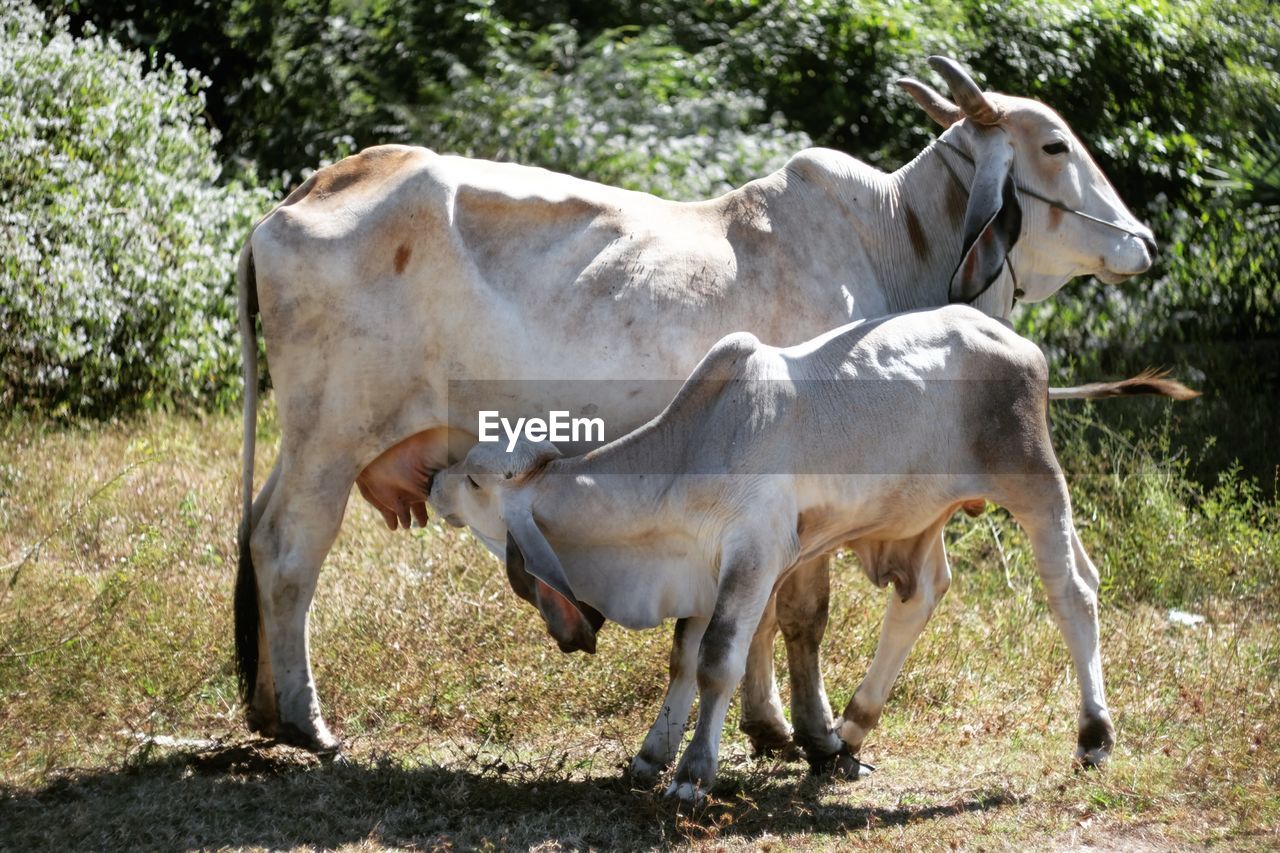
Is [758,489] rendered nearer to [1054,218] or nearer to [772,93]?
[1054,218]

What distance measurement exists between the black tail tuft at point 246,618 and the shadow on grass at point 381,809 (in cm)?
30

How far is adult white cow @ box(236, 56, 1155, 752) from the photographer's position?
4.92m

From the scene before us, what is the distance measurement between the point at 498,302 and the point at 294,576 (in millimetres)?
1080

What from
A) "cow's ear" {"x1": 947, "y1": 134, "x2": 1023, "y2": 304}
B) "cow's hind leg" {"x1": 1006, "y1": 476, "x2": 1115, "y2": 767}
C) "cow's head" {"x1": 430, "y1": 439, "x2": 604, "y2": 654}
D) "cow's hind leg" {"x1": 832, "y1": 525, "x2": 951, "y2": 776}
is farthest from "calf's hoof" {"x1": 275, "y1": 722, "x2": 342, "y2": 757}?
"cow's ear" {"x1": 947, "y1": 134, "x2": 1023, "y2": 304}

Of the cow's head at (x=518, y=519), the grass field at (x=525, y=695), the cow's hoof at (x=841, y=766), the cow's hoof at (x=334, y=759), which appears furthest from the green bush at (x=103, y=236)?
the cow's hoof at (x=841, y=766)

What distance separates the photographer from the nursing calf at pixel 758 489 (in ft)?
14.5

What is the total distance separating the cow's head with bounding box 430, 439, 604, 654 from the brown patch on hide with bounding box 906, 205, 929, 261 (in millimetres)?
1543

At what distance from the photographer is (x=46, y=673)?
5.41 m

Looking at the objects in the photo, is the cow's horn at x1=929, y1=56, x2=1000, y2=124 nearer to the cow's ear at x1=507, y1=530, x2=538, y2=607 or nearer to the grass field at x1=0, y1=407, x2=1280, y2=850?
the grass field at x1=0, y1=407, x2=1280, y2=850

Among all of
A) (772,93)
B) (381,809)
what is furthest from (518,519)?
(772,93)

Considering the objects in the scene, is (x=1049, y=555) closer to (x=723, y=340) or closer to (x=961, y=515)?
(x=723, y=340)

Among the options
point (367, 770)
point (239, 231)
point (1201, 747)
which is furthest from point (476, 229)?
point (239, 231)

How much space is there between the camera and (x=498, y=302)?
492cm

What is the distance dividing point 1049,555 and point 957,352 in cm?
67
